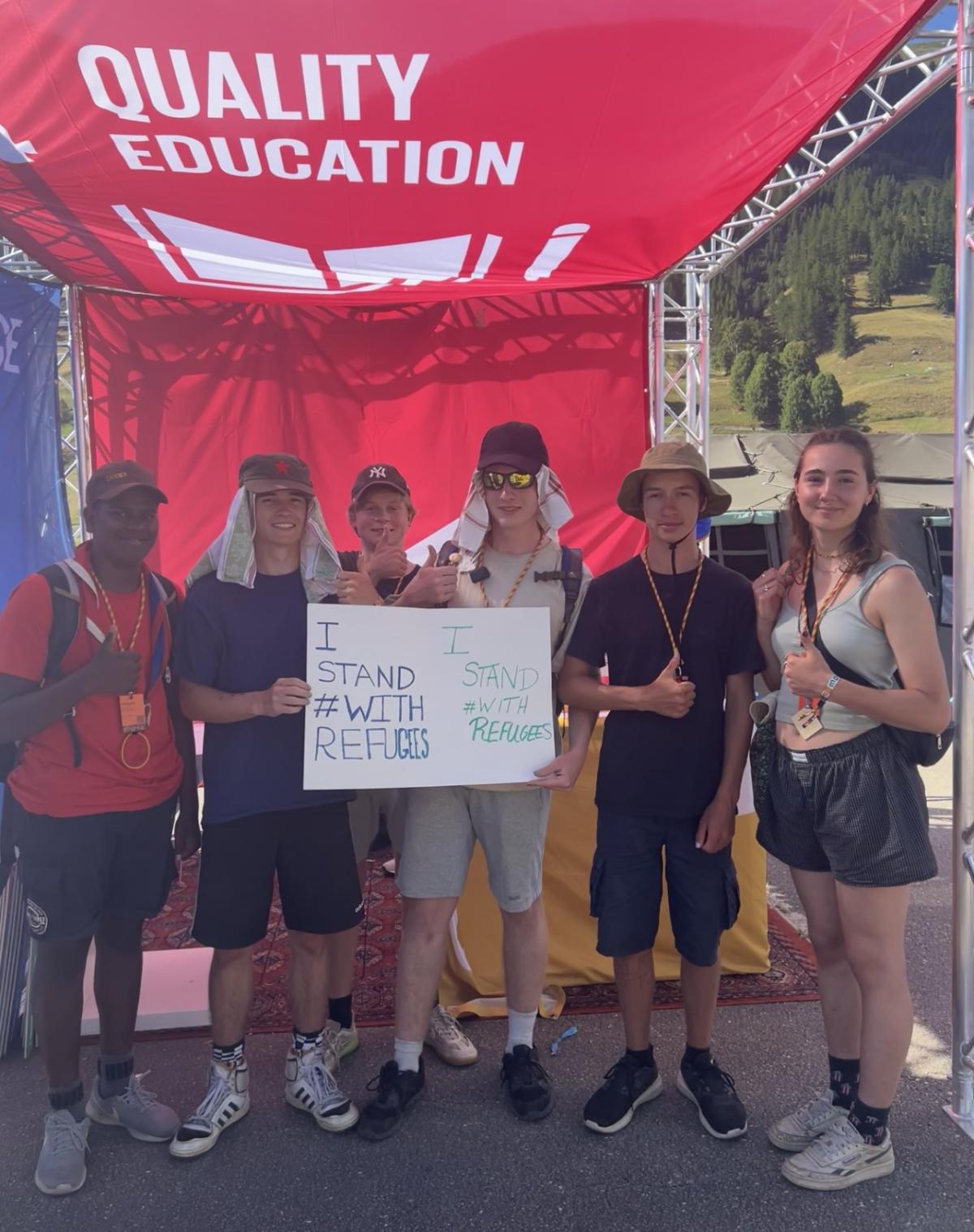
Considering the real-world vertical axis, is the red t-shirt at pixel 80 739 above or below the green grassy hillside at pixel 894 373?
below

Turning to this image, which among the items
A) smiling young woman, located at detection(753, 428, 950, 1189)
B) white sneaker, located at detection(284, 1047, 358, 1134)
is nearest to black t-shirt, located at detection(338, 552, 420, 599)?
smiling young woman, located at detection(753, 428, 950, 1189)

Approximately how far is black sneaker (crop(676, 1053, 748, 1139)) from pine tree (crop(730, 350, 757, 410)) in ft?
140

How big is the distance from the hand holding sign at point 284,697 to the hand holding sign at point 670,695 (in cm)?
93

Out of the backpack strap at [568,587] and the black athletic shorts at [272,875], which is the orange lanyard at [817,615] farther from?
the black athletic shorts at [272,875]

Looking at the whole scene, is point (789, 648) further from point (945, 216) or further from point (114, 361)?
point (945, 216)

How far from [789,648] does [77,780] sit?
196 cm

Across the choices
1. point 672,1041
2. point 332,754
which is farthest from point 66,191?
point 672,1041


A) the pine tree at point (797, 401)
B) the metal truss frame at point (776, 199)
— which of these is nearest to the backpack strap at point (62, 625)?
the metal truss frame at point (776, 199)

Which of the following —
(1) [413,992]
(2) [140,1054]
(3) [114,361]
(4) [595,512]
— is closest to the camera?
(1) [413,992]

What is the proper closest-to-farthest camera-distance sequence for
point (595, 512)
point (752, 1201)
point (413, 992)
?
1. point (752, 1201)
2. point (413, 992)
3. point (595, 512)

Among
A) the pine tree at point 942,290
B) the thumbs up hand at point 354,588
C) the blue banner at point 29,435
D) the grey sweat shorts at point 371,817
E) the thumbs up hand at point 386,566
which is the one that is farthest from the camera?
the pine tree at point 942,290

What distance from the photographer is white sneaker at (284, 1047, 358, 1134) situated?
2.58 m

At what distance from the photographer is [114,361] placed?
5.53m

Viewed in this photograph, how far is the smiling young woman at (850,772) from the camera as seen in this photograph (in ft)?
7.23
